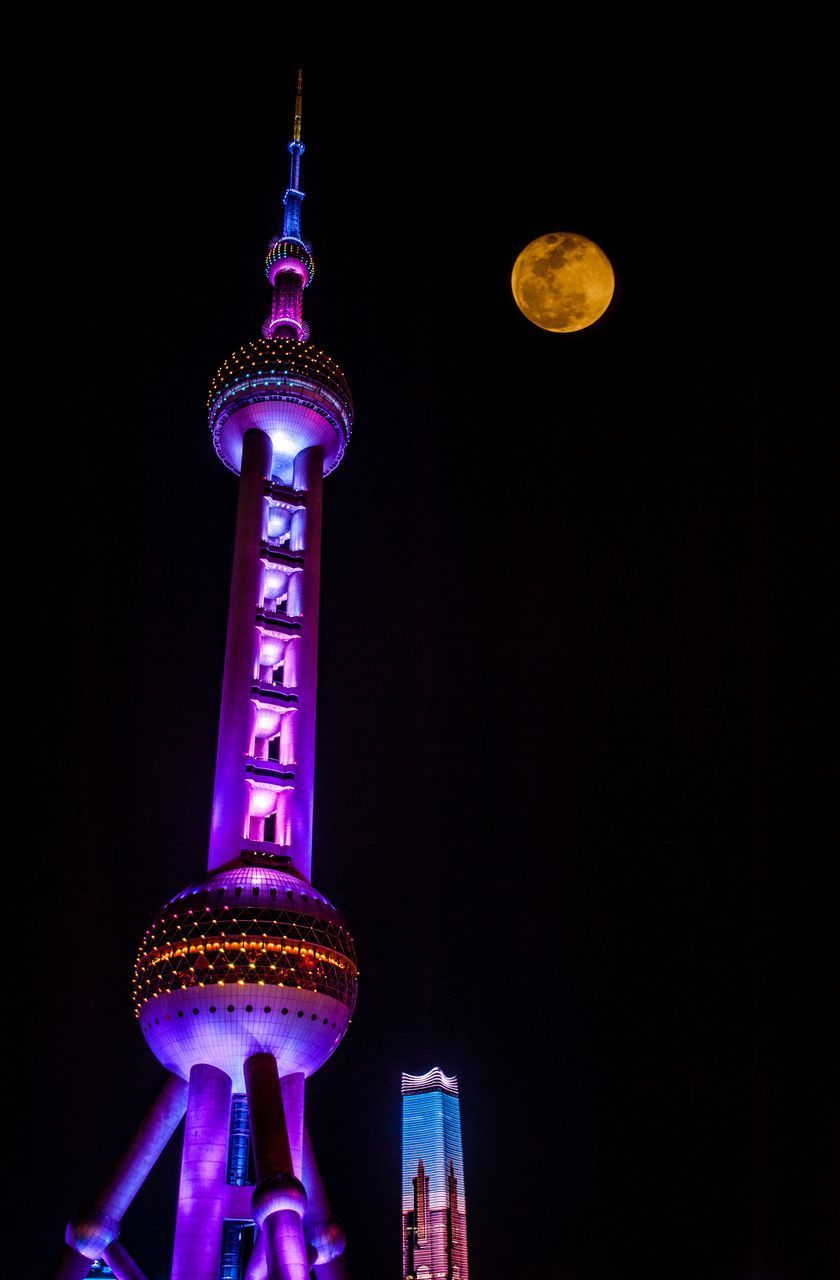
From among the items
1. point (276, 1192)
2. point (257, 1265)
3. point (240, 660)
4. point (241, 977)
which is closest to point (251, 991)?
point (241, 977)

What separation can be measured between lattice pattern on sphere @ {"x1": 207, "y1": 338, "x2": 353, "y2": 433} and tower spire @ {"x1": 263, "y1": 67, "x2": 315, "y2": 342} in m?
3.48

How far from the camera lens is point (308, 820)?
192 ft

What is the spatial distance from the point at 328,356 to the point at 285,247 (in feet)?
32.2

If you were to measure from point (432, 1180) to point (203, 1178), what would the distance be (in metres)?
48.4

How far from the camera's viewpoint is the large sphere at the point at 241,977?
166 ft

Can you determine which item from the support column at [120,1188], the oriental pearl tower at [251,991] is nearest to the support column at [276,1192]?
the oriental pearl tower at [251,991]

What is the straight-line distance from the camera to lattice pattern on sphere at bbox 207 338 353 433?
2677 inches

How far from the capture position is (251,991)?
50.7 meters

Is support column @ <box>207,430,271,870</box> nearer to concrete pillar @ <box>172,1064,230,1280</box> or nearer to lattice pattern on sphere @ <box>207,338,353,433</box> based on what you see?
lattice pattern on sphere @ <box>207,338,353,433</box>

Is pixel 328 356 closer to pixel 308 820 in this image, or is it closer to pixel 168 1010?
pixel 308 820

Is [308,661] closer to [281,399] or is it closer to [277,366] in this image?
[281,399]

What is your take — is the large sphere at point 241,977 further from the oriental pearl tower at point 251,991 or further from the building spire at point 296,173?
the building spire at point 296,173

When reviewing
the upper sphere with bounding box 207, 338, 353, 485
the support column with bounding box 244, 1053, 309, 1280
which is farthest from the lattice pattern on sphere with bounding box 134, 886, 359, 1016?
the upper sphere with bounding box 207, 338, 353, 485

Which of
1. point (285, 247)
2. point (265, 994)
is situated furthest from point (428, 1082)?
point (285, 247)
